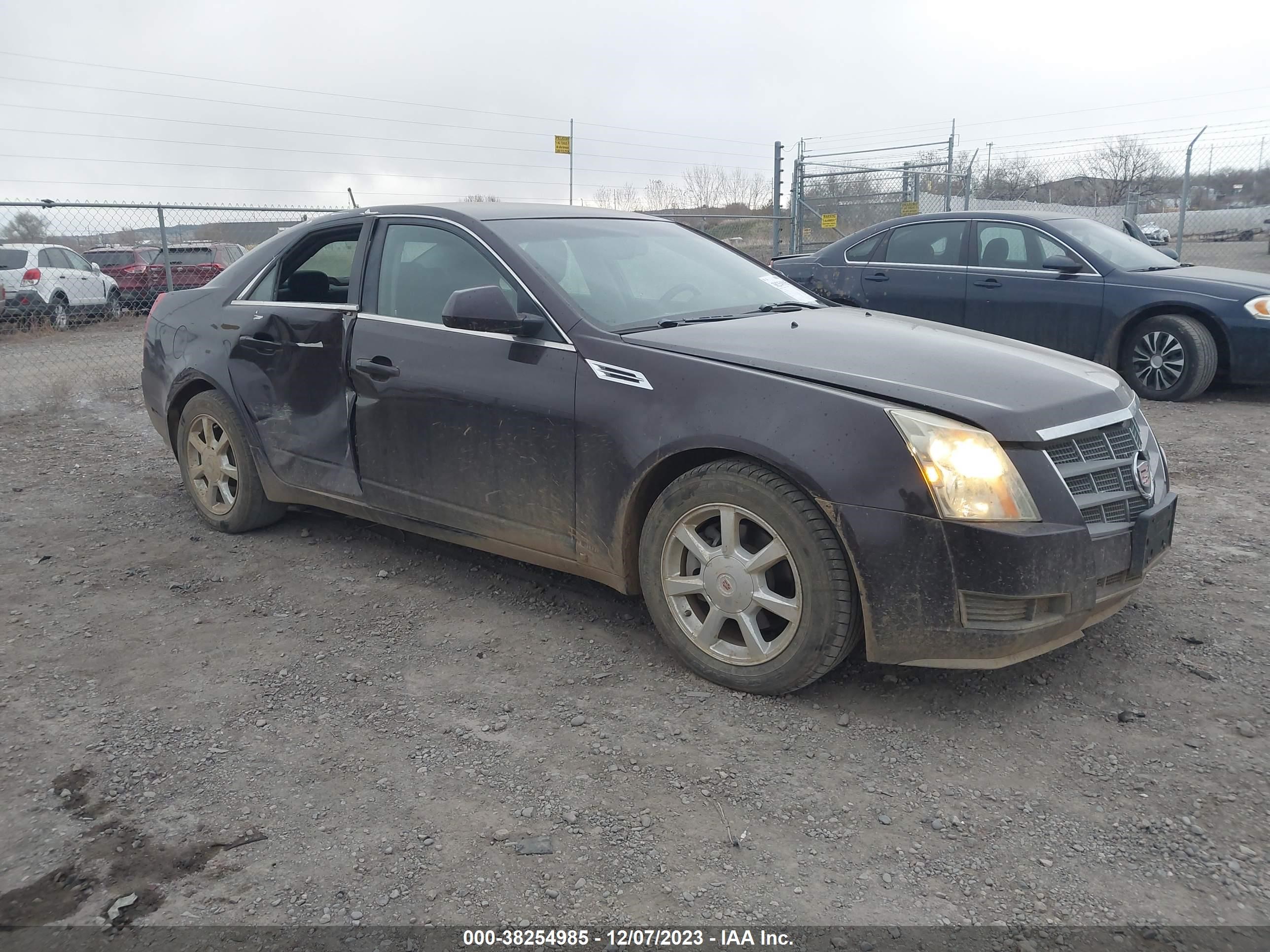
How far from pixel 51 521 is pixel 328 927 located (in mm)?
4092

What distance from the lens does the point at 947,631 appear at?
2.89 m

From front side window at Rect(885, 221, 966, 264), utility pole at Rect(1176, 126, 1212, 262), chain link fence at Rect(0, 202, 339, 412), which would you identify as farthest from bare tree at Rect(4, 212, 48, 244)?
utility pole at Rect(1176, 126, 1212, 262)

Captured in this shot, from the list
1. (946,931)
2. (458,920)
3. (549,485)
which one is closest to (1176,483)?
(549,485)

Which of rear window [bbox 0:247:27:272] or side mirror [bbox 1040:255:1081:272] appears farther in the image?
rear window [bbox 0:247:27:272]

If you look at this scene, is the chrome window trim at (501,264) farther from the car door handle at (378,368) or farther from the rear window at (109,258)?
the rear window at (109,258)

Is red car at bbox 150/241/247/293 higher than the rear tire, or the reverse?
red car at bbox 150/241/247/293

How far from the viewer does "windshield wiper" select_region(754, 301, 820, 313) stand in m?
4.02

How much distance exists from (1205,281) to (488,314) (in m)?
6.62

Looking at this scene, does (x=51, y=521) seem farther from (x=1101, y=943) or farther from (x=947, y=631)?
(x=1101, y=943)

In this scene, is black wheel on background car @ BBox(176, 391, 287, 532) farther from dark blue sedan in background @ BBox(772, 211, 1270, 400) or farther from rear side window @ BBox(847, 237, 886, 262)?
rear side window @ BBox(847, 237, 886, 262)

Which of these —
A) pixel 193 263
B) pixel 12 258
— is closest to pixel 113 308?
pixel 193 263

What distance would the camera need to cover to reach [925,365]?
3.19 m

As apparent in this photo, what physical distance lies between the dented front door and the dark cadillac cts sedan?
1 centimetres

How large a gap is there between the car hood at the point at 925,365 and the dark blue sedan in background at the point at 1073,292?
437 centimetres
